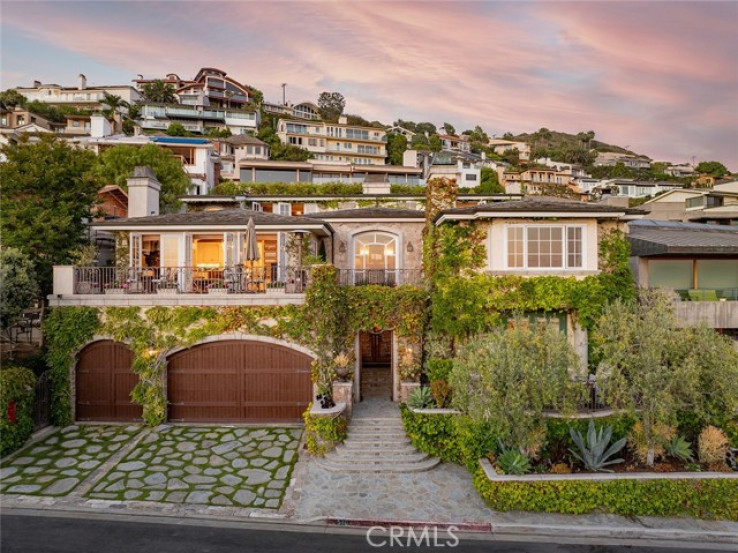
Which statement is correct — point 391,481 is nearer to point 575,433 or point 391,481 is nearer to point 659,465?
point 575,433

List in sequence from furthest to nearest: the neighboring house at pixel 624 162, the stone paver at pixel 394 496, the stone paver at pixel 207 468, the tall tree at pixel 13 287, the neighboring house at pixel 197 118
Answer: the neighboring house at pixel 624 162, the neighboring house at pixel 197 118, the tall tree at pixel 13 287, the stone paver at pixel 207 468, the stone paver at pixel 394 496

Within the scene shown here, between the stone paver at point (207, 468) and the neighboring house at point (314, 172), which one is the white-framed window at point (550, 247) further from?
the neighboring house at point (314, 172)

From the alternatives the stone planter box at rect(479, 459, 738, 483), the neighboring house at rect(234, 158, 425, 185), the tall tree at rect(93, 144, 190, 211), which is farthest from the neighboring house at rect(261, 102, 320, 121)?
the stone planter box at rect(479, 459, 738, 483)

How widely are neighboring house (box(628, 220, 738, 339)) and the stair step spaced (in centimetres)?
1164

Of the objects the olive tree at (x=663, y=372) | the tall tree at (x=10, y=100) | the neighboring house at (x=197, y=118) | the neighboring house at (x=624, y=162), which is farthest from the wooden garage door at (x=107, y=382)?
the neighboring house at (x=624, y=162)

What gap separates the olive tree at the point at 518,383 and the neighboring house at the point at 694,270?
8167mm

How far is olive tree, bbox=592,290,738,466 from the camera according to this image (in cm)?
1071

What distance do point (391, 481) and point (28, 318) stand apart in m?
19.5

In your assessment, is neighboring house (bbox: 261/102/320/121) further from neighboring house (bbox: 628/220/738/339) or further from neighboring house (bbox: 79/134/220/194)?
neighboring house (bbox: 628/220/738/339)

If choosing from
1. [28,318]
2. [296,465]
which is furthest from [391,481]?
[28,318]

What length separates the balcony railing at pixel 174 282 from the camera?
15.4m

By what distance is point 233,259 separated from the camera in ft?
57.9

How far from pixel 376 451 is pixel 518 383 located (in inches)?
189

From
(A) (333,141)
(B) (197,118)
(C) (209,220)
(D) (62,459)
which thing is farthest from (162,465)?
(B) (197,118)
